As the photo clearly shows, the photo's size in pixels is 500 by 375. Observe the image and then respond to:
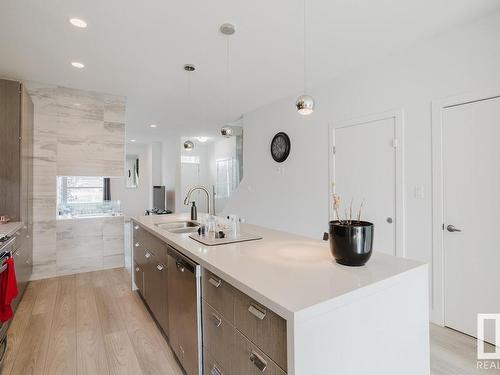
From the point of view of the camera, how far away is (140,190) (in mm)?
9391

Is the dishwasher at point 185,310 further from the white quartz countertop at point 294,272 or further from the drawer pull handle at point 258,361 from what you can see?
the drawer pull handle at point 258,361

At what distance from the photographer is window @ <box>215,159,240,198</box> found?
26.1 feet

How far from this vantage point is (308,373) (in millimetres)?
924

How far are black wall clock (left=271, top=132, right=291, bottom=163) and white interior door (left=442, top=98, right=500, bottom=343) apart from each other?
6.97 feet

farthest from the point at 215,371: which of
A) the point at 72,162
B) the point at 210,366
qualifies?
the point at 72,162

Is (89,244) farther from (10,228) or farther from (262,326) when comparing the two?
(262,326)

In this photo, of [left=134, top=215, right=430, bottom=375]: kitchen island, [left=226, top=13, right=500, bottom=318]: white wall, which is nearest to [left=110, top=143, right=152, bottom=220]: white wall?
A: [left=226, top=13, right=500, bottom=318]: white wall

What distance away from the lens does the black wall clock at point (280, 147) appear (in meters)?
4.26

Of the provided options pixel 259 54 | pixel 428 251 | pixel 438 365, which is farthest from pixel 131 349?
pixel 259 54

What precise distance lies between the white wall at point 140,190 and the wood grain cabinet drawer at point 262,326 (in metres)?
8.78

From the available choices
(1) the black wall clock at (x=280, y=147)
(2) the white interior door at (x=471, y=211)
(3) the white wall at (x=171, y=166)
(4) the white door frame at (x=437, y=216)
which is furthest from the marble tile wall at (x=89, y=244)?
(2) the white interior door at (x=471, y=211)

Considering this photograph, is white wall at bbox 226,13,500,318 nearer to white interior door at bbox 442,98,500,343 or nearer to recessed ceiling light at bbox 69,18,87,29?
white interior door at bbox 442,98,500,343

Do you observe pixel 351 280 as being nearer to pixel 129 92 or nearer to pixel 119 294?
pixel 119 294

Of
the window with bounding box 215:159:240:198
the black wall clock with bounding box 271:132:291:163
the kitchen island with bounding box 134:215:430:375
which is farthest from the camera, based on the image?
the window with bounding box 215:159:240:198
